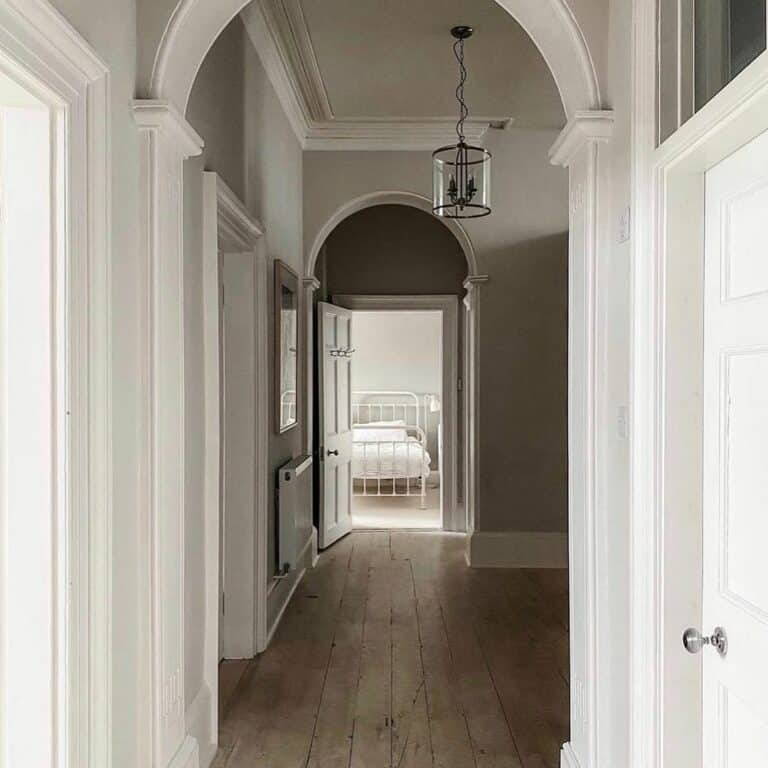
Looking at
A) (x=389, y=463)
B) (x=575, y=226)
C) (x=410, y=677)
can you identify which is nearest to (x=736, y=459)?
(x=575, y=226)

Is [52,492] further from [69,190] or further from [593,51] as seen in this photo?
[593,51]

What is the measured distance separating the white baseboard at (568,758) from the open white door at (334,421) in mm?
3733

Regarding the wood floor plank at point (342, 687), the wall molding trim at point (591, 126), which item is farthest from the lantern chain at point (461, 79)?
the wood floor plank at point (342, 687)

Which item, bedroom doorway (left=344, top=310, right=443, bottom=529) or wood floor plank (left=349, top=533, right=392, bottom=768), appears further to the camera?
bedroom doorway (left=344, top=310, right=443, bottom=529)

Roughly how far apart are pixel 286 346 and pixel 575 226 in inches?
97.4

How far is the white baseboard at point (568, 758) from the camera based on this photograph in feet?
8.08

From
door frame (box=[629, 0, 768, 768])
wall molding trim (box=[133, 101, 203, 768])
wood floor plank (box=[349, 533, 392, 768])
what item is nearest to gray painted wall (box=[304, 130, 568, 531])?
wood floor plank (box=[349, 533, 392, 768])

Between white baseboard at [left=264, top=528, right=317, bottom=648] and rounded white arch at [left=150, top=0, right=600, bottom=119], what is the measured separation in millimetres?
2662

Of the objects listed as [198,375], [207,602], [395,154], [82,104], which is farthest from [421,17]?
[207,602]

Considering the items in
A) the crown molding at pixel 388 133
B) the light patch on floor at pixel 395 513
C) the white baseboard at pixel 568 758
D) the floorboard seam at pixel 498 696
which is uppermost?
the crown molding at pixel 388 133

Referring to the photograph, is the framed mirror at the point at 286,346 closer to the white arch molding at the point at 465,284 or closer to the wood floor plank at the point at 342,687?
the white arch molding at the point at 465,284

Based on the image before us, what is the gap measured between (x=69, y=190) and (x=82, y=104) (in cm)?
23

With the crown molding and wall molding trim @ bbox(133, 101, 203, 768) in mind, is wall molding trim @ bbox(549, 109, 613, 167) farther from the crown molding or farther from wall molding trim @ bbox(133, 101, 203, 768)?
the crown molding

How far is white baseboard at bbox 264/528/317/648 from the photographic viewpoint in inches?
162
